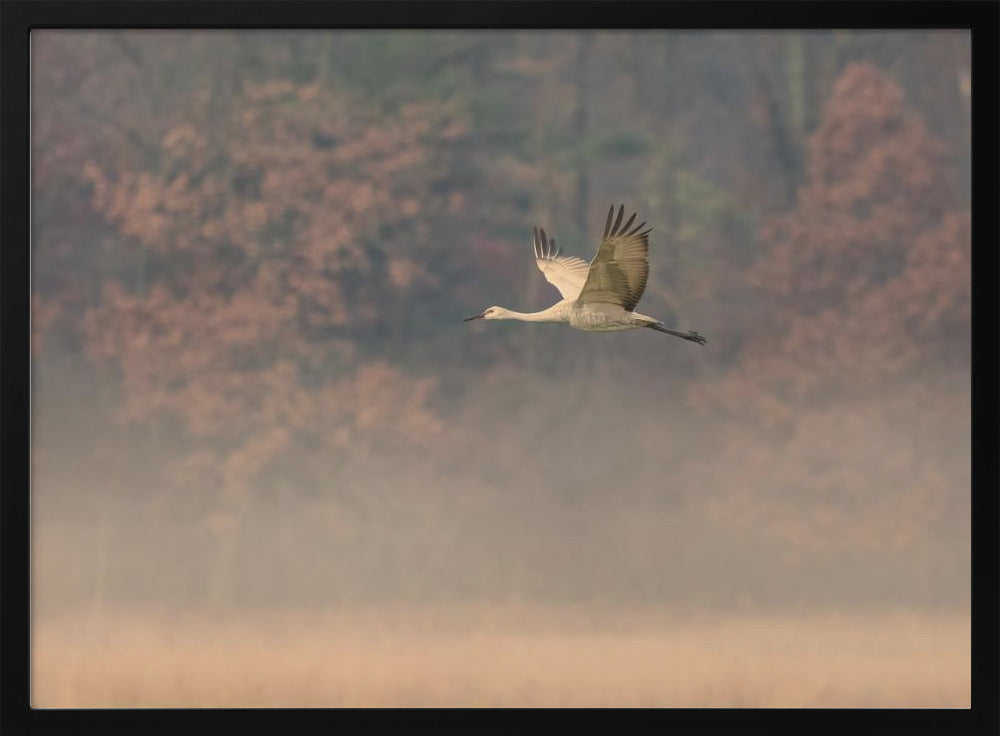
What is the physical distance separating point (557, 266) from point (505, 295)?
1.20 metres

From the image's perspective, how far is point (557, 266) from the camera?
6.08m

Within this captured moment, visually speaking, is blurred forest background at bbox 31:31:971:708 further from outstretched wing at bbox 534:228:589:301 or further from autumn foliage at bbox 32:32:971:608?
outstretched wing at bbox 534:228:589:301

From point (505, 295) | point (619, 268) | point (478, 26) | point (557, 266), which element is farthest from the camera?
point (505, 295)

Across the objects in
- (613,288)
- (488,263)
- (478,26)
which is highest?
(478,26)

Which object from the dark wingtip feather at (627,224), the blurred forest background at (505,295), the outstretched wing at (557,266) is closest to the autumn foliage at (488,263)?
the blurred forest background at (505,295)

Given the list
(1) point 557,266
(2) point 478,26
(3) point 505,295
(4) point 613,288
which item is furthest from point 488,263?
(4) point 613,288

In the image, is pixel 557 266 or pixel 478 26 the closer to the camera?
pixel 478 26

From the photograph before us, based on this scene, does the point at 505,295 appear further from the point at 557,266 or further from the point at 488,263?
the point at 557,266

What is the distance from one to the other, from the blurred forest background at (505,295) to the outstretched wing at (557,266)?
1.07 metres

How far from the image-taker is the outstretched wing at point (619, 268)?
522 cm

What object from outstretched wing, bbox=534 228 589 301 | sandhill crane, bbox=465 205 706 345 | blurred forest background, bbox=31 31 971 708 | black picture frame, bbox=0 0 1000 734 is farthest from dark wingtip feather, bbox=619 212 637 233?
blurred forest background, bbox=31 31 971 708

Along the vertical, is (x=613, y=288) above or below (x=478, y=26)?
below

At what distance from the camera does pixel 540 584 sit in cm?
691

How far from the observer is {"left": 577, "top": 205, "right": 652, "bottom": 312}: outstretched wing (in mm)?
5219
